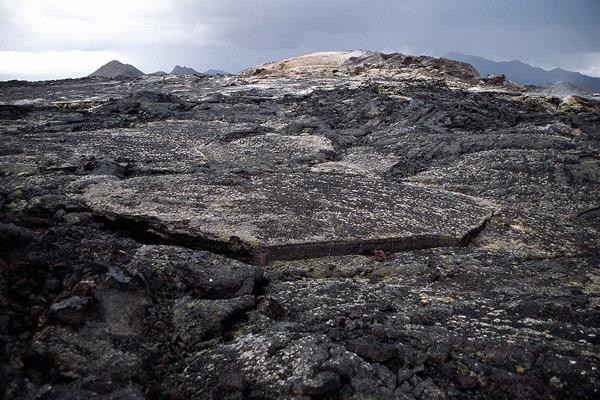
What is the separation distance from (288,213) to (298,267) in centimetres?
70

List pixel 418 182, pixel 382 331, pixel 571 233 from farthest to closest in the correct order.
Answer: pixel 418 182 < pixel 571 233 < pixel 382 331

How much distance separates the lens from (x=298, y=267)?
2900 millimetres

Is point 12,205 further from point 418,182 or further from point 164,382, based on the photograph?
point 418,182

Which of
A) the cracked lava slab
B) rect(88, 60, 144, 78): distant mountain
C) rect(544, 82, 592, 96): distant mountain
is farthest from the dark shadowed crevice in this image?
rect(88, 60, 144, 78): distant mountain

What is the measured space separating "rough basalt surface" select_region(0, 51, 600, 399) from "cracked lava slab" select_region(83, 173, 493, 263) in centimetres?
2

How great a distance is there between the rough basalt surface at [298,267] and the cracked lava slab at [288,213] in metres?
0.02

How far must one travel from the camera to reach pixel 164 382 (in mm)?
1858

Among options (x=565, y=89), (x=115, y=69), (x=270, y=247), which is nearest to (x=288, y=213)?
(x=270, y=247)

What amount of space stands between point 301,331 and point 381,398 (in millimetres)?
561

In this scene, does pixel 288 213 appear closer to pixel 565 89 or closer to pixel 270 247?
pixel 270 247

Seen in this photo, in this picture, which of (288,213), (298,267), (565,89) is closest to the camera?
(298,267)

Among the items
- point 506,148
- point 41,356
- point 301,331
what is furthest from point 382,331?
point 506,148

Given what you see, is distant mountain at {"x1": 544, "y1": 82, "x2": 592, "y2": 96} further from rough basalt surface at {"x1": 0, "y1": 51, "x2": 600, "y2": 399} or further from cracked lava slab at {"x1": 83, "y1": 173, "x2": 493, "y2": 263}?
cracked lava slab at {"x1": 83, "y1": 173, "x2": 493, "y2": 263}

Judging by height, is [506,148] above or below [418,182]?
above
